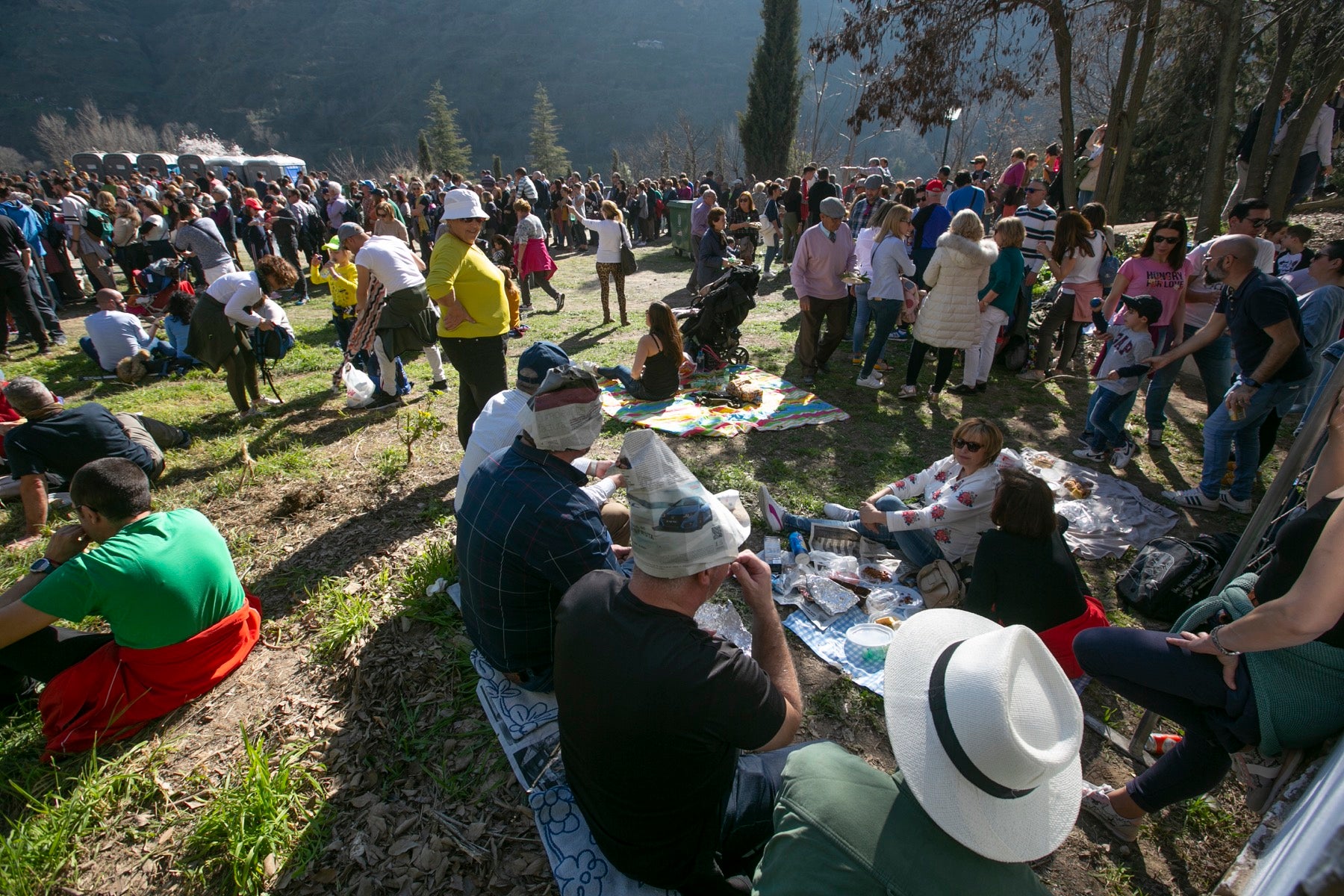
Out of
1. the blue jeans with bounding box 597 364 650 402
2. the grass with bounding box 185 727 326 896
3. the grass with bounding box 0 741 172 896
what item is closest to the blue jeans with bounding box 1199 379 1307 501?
the blue jeans with bounding box 597 364 650 402

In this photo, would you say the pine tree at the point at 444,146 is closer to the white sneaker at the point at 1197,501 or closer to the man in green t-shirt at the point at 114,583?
the man in green t-shirt at the point at 114,583

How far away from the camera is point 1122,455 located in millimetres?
5211

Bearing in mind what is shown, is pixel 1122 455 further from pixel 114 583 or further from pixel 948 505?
pixel 114 583

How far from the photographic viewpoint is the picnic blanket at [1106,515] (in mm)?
4281

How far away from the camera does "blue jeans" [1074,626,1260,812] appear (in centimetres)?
208

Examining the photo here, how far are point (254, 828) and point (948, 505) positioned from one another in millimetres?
3644

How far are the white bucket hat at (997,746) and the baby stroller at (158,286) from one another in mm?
11700

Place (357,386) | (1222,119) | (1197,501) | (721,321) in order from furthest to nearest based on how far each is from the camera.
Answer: (1222,119)
(721,321)
(357,386)
(1197,501)

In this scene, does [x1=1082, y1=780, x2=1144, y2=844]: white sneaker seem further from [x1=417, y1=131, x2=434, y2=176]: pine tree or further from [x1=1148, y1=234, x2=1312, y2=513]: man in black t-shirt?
[x1=417, y1=131, x2=434, y2=176]: pine tree

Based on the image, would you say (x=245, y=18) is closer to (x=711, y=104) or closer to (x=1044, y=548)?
(x=711, y=104)

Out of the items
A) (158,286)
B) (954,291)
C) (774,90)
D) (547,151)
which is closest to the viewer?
(954,291)

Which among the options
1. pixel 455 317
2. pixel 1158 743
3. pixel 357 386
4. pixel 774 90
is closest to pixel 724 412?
pixel 455 317

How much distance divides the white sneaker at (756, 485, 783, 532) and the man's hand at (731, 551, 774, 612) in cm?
231

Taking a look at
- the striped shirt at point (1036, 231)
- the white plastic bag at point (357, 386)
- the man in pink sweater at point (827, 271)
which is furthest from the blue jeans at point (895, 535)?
the striped shirt at point (1036, 231)
